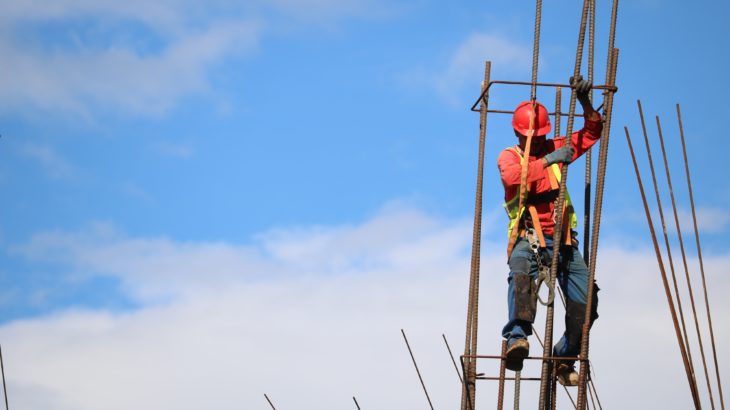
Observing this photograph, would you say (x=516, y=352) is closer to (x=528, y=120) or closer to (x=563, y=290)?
(x=563, y=290)

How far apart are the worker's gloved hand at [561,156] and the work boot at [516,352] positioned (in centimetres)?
169

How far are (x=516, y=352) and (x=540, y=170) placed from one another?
5.60ft

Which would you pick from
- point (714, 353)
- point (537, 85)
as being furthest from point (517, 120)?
point (714, 353)

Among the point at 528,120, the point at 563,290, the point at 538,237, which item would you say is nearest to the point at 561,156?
the point at 528,120

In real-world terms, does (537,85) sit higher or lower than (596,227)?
higher

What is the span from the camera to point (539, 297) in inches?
400

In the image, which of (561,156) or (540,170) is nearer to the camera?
(561,156)

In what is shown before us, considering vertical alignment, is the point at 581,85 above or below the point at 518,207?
above

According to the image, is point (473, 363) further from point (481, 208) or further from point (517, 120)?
point (517, 120)

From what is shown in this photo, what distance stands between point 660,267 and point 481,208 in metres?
2.49

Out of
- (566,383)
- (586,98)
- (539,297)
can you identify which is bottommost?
(566,383)

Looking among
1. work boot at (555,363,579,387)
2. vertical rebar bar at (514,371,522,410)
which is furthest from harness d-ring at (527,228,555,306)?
vertical rebar bar at (514,371,522,410)

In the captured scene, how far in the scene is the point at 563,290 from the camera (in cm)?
1042

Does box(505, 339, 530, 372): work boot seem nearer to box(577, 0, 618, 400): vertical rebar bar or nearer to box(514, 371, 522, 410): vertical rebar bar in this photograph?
box(577, 0, 618, 400): vertical rebar bar
